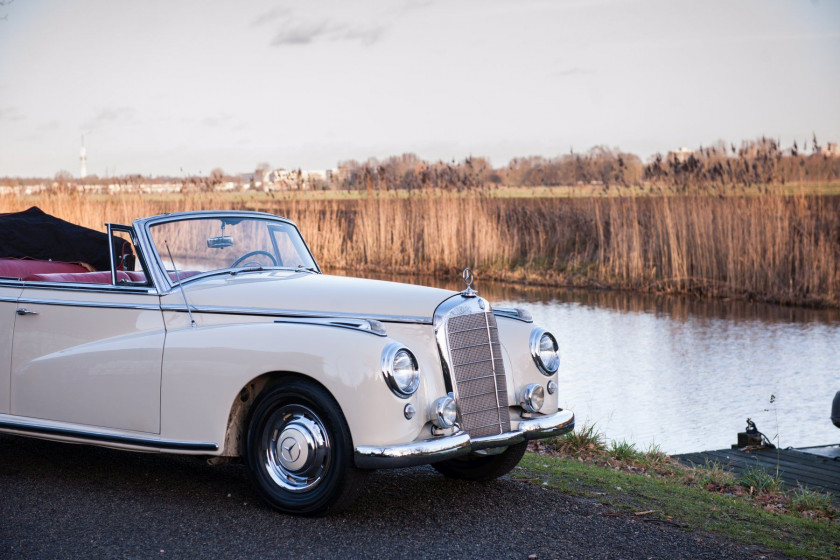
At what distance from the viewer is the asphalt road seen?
14.3 ft

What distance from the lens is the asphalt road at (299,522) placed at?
436cm

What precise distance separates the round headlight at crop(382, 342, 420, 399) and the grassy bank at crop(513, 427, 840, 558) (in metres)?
1.45

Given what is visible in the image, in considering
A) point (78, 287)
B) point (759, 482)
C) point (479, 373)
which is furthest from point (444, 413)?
point (759, 482)

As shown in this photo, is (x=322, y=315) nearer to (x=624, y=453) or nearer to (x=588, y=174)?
(x=624, y=453)

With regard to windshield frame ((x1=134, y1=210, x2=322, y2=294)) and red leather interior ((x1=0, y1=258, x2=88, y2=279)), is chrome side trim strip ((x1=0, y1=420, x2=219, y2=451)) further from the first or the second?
red leather interior ((x1=0, y1=258, x2=88, y2=279))

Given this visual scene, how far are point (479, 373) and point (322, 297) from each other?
0.97 meters

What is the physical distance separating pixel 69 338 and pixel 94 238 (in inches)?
70.9

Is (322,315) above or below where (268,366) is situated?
above

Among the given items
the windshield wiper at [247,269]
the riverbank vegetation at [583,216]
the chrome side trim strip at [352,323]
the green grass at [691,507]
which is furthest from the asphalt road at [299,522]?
the riverbank vegetation at [583,216]

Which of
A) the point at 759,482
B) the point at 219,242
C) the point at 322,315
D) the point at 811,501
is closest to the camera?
the point at 322,315

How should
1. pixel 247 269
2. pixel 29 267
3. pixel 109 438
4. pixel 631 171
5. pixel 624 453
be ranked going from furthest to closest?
pixel 631 171 → pixel 624 453 → pixel 29 267 → pixel 247 269 → pixel 109 438

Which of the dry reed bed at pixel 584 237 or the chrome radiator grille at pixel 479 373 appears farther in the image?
the dry reed bed at pixel 584 237

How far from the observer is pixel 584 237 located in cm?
2156

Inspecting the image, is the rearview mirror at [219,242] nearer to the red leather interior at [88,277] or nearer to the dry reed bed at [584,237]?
the red leather interior at [88,277]
